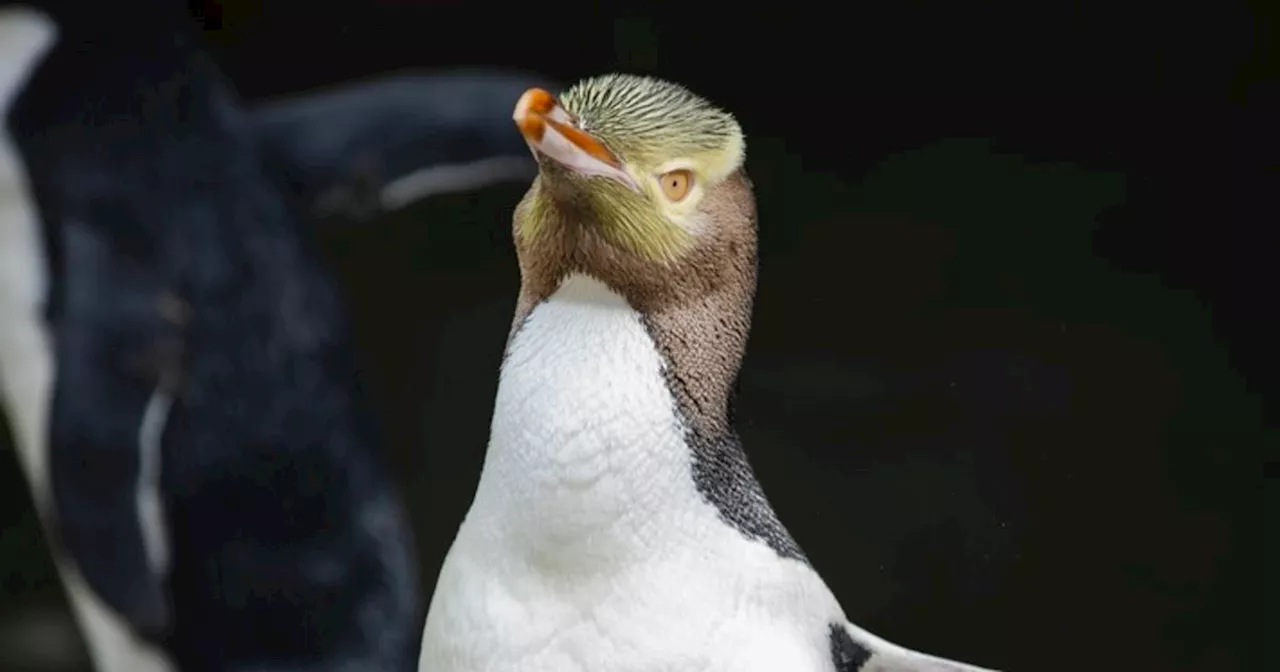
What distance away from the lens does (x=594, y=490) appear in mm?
762

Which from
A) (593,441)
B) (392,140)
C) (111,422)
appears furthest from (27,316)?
(593,441)

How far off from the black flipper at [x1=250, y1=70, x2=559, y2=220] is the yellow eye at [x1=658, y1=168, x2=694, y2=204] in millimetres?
484

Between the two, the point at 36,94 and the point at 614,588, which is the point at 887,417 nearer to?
the point at 614,588

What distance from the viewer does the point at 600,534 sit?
0.77m

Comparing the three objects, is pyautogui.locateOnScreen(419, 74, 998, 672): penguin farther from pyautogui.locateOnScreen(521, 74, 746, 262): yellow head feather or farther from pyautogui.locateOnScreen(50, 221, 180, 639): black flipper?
pyautogui.locateOnScreen(50, 221, 180, 639): black flipper

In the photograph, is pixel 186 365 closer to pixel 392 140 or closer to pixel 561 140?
pixel 392 140

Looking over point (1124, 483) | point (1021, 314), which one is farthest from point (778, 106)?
point (1124, 483)

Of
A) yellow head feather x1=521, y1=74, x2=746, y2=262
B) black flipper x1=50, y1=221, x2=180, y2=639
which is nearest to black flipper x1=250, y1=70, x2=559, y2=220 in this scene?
black flipper x1=50, y1=221, x2=180, y2=639

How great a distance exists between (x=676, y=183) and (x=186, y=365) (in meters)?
0.72

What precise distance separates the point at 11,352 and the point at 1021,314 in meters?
→ 0.91

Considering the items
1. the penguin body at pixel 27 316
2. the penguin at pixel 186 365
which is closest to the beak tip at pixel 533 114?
the penguin at pixel 186 365

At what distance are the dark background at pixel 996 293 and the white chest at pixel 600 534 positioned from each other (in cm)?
38

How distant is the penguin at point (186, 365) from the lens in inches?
52.2

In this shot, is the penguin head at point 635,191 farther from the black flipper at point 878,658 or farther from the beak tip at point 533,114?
the black flipper at point 878,658
